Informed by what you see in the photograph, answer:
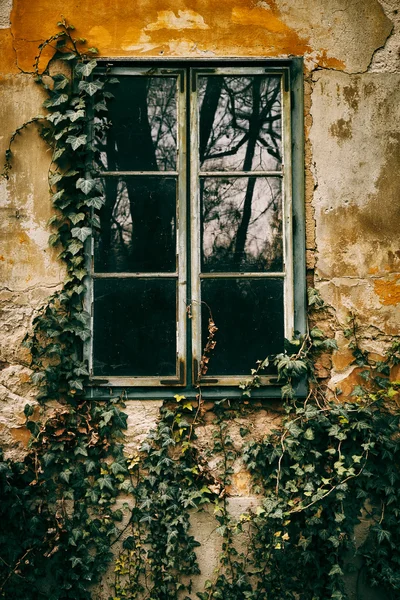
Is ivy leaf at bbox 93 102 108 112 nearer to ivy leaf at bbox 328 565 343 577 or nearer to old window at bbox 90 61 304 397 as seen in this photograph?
old window at bbox 90 61 304 397

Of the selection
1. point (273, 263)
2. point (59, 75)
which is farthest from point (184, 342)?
point (59, 75)

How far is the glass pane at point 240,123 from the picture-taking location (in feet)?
11.2

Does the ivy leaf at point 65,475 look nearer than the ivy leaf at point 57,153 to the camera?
Yes

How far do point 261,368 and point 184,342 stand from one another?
46cm

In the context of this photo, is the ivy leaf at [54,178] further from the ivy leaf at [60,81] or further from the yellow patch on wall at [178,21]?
the yellow patch on wall at [178,21]

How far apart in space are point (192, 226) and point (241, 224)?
28 centimetres

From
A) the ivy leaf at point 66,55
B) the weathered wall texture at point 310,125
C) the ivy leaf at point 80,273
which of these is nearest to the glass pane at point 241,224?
the weathered wall texture at point 310,125

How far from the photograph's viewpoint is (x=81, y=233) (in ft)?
10.8

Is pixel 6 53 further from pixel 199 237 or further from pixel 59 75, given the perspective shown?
pixel 199 237

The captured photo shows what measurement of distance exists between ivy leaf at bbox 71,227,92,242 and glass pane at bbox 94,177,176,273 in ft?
0.33

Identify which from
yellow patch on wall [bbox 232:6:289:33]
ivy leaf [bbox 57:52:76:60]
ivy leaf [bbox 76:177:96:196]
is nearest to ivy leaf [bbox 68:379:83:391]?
ivy leaf [bbox 76:177:96:196]

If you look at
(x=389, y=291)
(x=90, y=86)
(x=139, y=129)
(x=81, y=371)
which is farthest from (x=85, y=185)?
(x=389, y=291)

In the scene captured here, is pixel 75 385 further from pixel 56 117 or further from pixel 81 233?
pixel 56 117

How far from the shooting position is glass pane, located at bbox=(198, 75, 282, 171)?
3.42 meters
